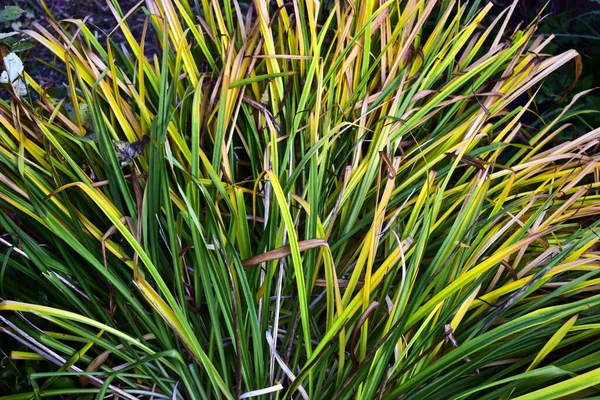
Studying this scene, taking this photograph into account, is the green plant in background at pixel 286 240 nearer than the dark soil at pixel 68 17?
Yes

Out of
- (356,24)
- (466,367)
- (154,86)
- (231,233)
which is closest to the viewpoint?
(466,367)

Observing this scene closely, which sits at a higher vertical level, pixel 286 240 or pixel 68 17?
pixel 68 17

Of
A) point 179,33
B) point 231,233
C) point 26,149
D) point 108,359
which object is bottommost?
point 108,359

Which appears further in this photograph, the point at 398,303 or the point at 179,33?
the point at 179,33

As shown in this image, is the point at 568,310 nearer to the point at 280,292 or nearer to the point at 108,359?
the point at 280,292

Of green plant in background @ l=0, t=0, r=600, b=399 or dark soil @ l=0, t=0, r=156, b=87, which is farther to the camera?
dark soil @ l=0, t=0, r=156, b=87

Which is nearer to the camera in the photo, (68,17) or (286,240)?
(286,240)

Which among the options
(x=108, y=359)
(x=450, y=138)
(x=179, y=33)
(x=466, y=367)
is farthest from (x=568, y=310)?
(x=179, y=33)

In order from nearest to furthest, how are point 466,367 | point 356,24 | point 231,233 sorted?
1. point 466,367
2. point 231,233
3. point 356,24
